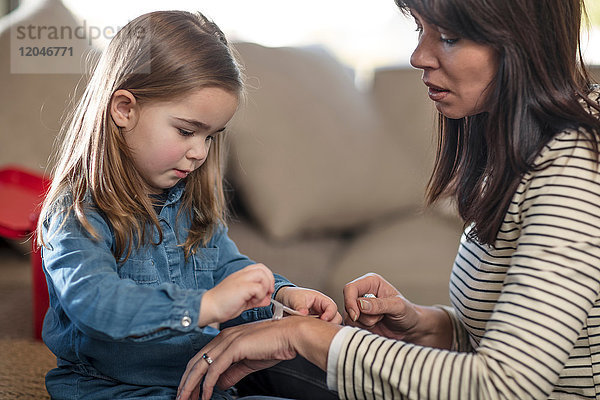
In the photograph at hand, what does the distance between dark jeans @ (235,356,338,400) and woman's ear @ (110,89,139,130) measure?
0.55 meters

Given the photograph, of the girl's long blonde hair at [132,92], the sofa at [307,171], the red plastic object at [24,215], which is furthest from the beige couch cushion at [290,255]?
the girl's long blonde hair at [132,92]

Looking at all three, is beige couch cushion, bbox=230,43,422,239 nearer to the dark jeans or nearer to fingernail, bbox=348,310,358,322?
the dark jeans

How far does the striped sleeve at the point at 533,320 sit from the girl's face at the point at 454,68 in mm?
141

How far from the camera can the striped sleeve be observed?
0.80 m

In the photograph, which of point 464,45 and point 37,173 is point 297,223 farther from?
point 464,45

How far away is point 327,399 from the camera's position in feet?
4.06

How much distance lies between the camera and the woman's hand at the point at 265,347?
0.90m

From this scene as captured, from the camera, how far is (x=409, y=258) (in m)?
1.92

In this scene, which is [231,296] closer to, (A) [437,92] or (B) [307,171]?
(A) [437,92]

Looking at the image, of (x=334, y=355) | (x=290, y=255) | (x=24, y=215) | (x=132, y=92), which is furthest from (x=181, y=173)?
(x=290, y=255)

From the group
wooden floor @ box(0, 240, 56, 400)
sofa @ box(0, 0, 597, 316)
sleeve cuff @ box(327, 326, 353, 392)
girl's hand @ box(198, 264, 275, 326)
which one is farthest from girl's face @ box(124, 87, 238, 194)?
sofa @ box(0, 0, 597, 316)

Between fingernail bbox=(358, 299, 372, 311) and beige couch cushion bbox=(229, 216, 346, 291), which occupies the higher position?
fingernail bbox=(358, 299, 372, 311)

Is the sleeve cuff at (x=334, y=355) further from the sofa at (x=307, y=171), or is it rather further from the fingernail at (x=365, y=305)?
the sofa at (x=307, y=171)

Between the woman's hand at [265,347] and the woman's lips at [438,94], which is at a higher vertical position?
the woman's lips at [438,94]
